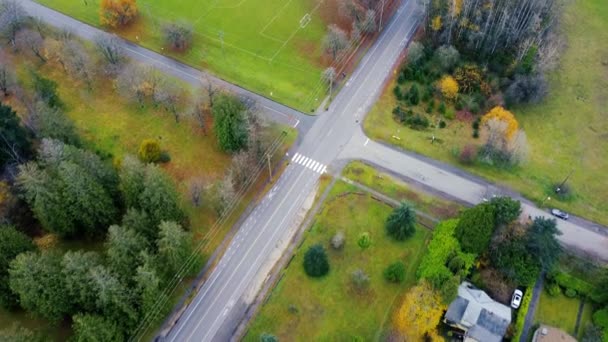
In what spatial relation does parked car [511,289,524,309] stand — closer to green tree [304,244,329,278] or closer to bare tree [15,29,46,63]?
green tree [304,244,329,278]

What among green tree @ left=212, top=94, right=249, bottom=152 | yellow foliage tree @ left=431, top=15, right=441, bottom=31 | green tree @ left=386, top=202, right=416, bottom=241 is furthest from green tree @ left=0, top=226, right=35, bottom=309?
yellow foliage tree @ left=431, top=15, right=441, bottom=31

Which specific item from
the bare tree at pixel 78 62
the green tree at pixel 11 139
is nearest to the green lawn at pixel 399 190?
the green tree at pixel 11 139

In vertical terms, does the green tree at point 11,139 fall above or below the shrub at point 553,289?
below

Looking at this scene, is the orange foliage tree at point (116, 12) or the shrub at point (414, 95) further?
the orange foliage tree at point (116, 12)

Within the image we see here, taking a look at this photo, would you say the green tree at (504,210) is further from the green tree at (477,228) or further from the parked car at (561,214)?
the parked car at (561,214)

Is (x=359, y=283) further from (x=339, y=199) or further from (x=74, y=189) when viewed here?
(x=74, y=189)

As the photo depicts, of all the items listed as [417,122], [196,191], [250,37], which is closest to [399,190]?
[417,122]

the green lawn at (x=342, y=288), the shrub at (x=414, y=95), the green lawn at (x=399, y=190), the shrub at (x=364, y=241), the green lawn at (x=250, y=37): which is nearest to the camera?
the green lawn at (x=342, y=288)
